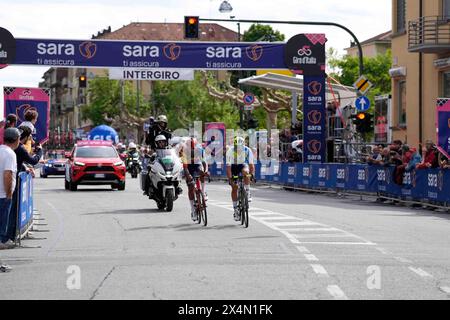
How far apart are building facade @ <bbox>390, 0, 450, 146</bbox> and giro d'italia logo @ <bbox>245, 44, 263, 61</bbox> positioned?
5.48m

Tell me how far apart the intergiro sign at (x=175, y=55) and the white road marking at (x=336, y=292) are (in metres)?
29.0

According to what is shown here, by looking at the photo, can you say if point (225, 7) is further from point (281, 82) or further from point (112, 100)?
point (112, 100)

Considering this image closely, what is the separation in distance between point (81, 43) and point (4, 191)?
26.0 metres

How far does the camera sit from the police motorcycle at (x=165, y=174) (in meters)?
23.8

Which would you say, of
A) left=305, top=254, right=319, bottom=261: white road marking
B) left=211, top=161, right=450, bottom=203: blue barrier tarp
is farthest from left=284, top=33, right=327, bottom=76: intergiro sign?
left=305, top=254, right=319, bottom=261: white road marking

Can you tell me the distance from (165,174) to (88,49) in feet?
54.4

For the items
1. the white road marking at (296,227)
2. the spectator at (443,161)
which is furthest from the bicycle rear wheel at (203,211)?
the spectator at (443,161)

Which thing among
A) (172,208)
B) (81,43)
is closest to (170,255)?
(172,208)

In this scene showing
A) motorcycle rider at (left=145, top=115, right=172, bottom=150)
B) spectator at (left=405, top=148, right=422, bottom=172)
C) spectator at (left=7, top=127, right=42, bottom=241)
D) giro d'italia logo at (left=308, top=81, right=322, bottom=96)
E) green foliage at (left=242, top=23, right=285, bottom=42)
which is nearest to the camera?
spectator at (left=7, top=127, right=42, bottom=241)

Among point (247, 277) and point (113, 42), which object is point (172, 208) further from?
point (113, 42)

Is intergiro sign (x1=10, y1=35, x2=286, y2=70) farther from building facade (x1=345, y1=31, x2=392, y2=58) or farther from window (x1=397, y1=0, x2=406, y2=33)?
building facade (x1=345, y1=31, x2=392, y2=58)

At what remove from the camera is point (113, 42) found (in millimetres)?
39750

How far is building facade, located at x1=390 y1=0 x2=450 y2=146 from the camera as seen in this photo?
39594 mm
